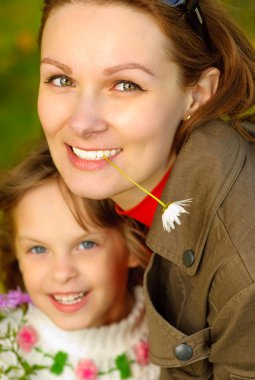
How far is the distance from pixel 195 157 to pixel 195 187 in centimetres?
10

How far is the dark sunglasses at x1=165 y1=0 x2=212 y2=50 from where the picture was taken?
2258mm

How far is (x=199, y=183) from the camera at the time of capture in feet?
7.38

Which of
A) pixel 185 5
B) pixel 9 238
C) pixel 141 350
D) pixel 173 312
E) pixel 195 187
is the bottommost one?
pixel 141 350

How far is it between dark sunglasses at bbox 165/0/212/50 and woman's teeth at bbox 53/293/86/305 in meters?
1.06

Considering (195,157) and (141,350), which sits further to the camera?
(141,350)

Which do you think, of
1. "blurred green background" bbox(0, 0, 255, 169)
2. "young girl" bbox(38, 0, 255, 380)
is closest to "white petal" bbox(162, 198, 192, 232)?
"young girl" bbox(38, 0, 255, 380)

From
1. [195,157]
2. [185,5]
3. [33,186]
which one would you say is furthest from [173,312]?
[185,5]

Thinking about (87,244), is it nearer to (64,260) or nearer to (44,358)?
(64,260)

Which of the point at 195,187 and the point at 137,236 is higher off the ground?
the point at 195,187

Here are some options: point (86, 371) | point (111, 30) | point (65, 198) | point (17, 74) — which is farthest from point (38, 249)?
point (17, 74)

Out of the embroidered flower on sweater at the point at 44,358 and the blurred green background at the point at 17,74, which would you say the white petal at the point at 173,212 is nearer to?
the embroidered flower on sweater at the point at 44,358

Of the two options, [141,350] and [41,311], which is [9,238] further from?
[141,350]

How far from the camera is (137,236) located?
286 centimetres

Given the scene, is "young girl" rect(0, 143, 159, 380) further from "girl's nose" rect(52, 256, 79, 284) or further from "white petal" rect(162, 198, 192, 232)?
"white petal" rect(162, 198, 192, 232)
